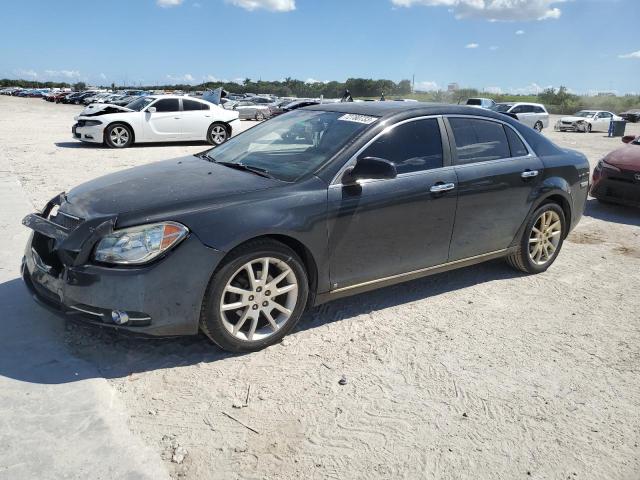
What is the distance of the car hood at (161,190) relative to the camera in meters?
3.28

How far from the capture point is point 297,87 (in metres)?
97.2

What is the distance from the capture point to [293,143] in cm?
425

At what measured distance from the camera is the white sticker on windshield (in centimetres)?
406

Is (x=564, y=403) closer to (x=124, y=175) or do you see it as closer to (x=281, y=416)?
(x=281, y=416)

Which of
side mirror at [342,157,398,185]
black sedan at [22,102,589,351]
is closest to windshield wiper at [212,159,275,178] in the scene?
black sedan at [22,102,589,351]

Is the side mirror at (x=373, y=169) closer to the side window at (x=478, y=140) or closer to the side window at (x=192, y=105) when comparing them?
the side window at (x=478, y=140)

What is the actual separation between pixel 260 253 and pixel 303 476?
1.36m

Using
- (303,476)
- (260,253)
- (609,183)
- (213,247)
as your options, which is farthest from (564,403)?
(609,183)

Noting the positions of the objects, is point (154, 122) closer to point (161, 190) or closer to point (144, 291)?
point (161, 190)

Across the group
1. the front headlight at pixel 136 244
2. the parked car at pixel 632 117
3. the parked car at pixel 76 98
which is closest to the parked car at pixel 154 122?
the front headlight at pixel 136 244

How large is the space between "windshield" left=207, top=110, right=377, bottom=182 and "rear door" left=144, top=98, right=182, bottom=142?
37.1 ft

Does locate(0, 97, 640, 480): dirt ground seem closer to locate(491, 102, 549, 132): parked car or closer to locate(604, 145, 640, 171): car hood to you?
locate(604, 145, 640, 171): car hood

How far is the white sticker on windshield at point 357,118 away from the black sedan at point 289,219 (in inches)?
0.9

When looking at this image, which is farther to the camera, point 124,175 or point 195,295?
point 124,175
